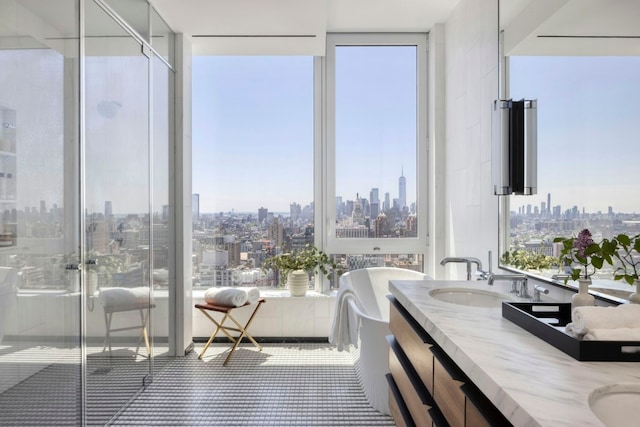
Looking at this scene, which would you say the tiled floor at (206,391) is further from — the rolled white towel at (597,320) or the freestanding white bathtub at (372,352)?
the rolled white towel at (597,320)

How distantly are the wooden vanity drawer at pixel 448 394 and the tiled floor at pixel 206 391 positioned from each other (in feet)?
4.27

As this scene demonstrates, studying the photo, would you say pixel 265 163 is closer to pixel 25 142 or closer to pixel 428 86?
pixel 428 86

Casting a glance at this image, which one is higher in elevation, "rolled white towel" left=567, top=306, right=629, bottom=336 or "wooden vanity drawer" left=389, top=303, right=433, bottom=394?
"rolled white towel" left=567, top=306, right=629, bottom=336

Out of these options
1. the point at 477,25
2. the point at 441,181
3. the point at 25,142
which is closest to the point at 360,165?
the point at 441,181

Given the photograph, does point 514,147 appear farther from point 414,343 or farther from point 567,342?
point 567,342

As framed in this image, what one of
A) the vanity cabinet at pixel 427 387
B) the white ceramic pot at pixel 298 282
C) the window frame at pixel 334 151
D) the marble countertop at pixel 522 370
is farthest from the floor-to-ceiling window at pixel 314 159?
the marble countertop at pixel 522 370

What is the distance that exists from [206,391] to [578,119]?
8.66ft

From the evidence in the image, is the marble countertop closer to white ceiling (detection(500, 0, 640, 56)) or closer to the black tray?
the black tray

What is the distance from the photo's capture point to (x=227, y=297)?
11.5ft

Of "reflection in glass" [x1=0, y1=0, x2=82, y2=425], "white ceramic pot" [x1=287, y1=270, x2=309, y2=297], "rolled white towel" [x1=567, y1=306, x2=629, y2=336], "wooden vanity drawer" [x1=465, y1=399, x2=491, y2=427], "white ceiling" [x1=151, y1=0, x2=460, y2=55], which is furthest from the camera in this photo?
"white ceramic pot" [x1=287, y1=270, x2=309, y2=297]

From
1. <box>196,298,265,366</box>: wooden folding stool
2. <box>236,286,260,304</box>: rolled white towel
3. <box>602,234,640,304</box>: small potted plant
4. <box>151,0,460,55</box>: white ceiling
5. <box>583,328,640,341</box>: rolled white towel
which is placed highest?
<box>151,0,460,55</box>: white ceiling

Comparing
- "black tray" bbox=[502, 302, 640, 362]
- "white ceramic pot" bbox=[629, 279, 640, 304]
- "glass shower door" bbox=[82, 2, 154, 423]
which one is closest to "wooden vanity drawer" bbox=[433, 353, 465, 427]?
"black tray" bbox=[502, 302, 640, 362]

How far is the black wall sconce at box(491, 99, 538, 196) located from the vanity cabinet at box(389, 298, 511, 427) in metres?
0.89

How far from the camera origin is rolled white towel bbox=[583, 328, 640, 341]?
108 cm
